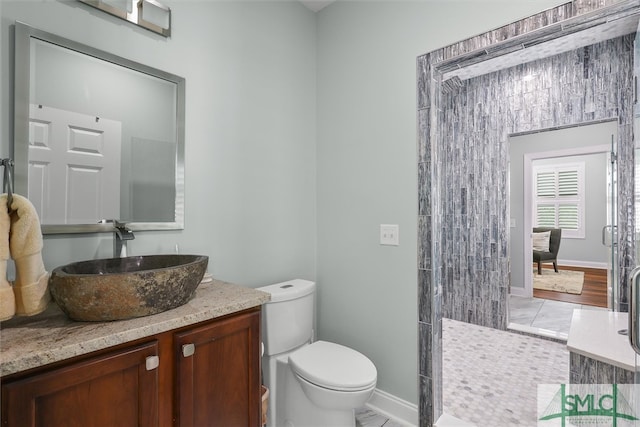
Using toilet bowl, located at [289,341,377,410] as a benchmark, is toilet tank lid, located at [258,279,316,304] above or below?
above

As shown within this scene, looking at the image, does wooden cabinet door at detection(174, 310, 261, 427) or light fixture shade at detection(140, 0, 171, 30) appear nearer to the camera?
wooden cabinet door at detection(174, 310, 261, 427)

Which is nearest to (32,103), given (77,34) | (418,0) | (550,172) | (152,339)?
(77,34)

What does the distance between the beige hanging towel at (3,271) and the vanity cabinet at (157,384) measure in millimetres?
194

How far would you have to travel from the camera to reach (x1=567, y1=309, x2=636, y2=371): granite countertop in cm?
162

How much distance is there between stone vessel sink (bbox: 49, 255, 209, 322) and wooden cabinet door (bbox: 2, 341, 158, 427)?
0.12 metres

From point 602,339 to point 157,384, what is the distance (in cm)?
232

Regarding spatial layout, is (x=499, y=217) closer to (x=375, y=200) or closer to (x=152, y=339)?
(x=375, y=200)

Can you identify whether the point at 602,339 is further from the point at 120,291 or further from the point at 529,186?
the point at 120,291

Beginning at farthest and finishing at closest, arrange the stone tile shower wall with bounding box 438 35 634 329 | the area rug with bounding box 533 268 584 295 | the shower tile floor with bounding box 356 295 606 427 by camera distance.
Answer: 1. the area rug with bounding box 533 268 584 295
2. the stone tile shower wall with bounding box 438 35 634 329
3. the shower tile floor with bounding box 356 295 606 427

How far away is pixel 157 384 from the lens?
0.95 m

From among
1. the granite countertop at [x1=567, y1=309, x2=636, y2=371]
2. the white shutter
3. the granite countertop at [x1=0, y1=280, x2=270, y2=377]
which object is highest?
the white shutter

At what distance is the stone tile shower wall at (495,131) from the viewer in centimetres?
265

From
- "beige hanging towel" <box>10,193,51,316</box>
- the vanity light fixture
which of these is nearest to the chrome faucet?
"beige hanging towel" <box>10,193,51,316</box>

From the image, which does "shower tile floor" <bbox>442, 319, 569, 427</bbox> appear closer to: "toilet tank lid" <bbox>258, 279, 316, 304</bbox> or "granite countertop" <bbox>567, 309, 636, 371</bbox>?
"granite countertop" <bbox>567, 309, 636, 371</bbox>
